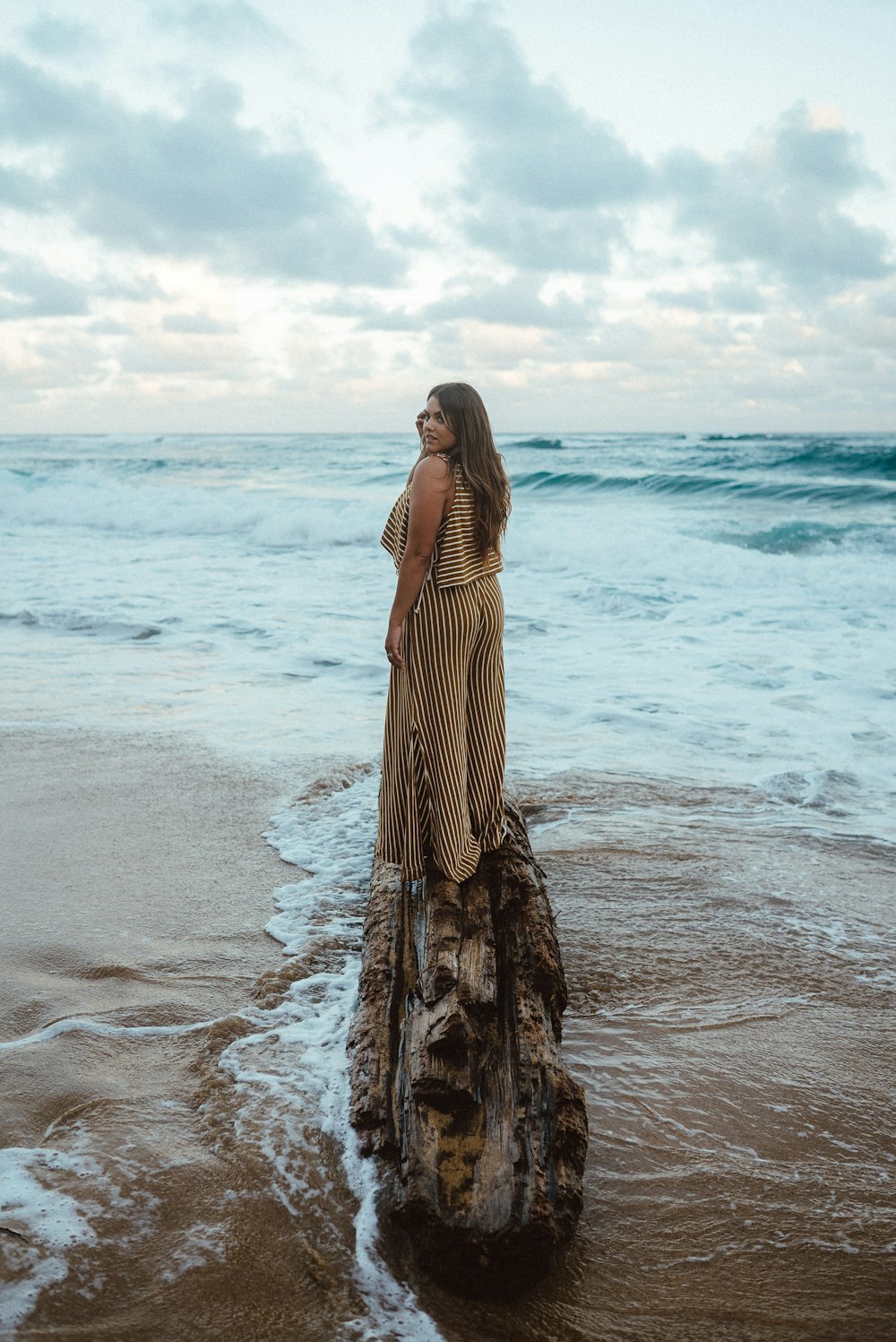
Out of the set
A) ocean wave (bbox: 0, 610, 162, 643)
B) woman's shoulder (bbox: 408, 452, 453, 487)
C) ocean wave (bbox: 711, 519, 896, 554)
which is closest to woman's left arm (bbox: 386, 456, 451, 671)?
woman's shoulder (bbox: 408, 452, 453, 487)

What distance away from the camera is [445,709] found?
3703 millimetres

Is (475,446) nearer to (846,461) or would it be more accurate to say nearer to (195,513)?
(195,513)

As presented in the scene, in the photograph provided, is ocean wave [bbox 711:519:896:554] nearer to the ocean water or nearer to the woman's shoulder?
the ocean water

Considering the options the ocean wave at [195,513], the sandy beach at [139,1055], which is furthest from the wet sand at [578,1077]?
the ocean wave at [195,513]

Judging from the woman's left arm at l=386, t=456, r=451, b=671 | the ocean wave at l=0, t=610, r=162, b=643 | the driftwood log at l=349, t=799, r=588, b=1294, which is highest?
the woman's left arm at l=386, t=456, r=451, b=671

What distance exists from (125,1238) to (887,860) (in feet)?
13.2

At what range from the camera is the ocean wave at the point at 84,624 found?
10.5m

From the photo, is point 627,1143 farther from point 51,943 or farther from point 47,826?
point 47,826

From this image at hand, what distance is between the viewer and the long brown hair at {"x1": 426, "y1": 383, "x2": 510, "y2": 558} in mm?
3559

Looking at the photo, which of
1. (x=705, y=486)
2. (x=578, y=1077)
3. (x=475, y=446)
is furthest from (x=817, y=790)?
(x=705, y=486)

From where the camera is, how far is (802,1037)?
3518mm

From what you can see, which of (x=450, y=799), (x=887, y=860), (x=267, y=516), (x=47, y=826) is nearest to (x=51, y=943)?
(x=47, y=826)

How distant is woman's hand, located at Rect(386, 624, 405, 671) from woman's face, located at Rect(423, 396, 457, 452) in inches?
25.9

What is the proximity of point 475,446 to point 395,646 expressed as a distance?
780 mm
